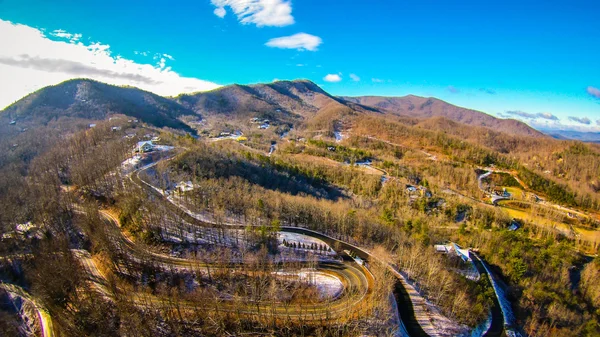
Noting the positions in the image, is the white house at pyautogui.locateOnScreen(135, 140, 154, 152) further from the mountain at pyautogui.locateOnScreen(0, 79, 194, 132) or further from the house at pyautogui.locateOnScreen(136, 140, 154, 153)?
the mountain at pyautogui.locateOnScreen(0, 79, 194, 132)

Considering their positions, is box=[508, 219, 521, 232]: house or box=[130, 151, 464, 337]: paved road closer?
box=[130, 151, 464, 337]: paved road

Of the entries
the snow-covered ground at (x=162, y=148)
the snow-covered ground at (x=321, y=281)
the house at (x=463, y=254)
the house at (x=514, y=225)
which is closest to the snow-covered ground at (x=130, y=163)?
the snow-covered ground at (x=162, y=148)

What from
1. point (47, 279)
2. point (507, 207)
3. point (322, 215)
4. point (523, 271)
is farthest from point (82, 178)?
point (507, 207)

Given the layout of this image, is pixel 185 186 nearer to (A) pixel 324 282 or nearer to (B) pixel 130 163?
(B) pixel 130 163

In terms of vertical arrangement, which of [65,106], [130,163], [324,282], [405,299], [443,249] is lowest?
[405,299]

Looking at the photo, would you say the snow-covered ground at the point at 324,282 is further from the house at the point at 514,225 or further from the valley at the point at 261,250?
the house at the point at 514,225

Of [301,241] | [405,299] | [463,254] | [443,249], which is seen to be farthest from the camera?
[443,249]

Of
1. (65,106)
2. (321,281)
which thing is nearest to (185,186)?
(321,281)

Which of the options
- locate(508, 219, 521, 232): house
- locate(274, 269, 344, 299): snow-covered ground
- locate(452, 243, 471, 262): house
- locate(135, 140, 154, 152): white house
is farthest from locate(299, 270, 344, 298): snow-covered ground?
locate(135, 140, 154, 152): white house

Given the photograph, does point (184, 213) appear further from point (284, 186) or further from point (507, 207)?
point (507, 207)
